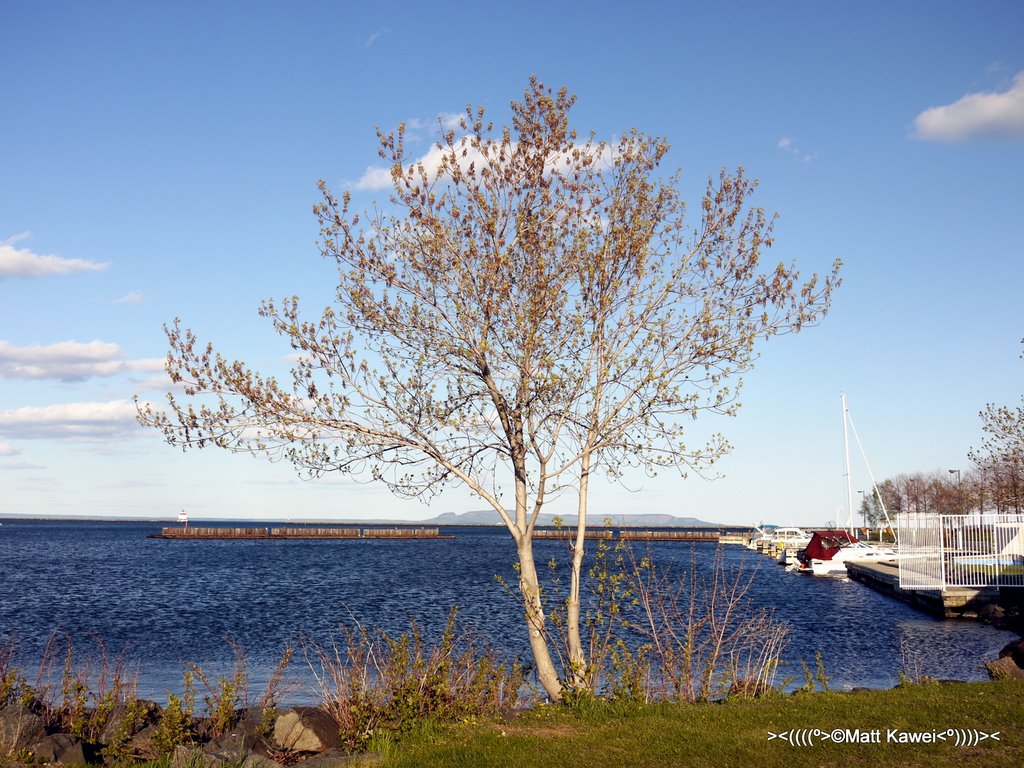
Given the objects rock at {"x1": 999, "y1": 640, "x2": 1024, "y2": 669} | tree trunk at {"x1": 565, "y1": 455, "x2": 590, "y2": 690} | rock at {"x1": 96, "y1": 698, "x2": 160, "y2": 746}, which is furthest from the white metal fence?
rock at {"x1": 96, "y1": 698, "x2": 160, "y2": 746}

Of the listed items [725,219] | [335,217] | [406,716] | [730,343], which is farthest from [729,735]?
[335,217]

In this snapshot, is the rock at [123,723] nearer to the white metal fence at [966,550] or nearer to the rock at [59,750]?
the rock at [59,750]

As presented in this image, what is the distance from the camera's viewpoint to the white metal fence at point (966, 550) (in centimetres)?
3659

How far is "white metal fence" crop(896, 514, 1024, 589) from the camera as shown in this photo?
3659 cm

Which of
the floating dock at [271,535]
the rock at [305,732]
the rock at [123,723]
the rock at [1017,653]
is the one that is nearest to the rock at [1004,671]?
the rock at [1017,653]

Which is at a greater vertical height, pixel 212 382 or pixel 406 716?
pixel 212 382

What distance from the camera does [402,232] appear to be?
13055 mm

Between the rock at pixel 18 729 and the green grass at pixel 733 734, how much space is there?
511 centimetres

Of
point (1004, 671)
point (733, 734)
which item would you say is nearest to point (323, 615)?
point (1004, 671)

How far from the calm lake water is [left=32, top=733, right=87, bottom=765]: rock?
33.4 feet

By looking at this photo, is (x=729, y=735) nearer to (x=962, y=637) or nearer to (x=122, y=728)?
(x=122, y=728)

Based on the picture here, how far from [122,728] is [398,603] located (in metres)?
35.5

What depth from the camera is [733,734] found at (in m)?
10.1

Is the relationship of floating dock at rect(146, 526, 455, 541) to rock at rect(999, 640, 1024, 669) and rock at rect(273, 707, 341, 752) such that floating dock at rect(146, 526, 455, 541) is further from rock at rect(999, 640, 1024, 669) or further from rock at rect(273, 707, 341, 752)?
rock at rect(273, 707, 341, 752)
